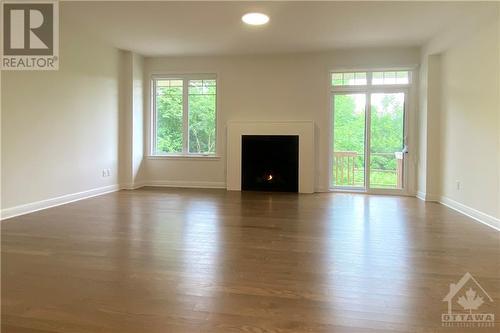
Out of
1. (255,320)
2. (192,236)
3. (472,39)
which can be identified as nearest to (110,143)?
(192,236)

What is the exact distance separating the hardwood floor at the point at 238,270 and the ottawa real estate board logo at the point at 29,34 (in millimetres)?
1855

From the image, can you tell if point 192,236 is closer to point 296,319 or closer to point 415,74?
point 296,319

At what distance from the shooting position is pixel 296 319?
5.47 feet

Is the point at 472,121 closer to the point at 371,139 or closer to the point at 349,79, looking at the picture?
the point at 371,139

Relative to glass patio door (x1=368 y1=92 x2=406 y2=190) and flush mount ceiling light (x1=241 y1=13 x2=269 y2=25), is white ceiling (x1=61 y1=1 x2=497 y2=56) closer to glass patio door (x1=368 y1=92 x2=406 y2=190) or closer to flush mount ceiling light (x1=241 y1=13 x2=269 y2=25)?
flush mount ceiling light (x1=241 y1=13 x2=269 y2=25)

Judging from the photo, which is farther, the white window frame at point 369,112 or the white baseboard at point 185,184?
the white baseboard at point 185,184

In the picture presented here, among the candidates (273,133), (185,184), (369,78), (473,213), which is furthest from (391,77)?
(185,184)

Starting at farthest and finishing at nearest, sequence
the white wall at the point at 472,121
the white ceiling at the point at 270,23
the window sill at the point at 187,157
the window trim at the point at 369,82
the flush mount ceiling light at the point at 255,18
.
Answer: the window sill at the point at 187,157 < the window trim at the point at 369,82 < the flush mount ceiling light at the point at 255,18 < the white ceiling at the point at 270,23 < the white wall at the point at 472,121

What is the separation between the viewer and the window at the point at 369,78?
6004 millimetres

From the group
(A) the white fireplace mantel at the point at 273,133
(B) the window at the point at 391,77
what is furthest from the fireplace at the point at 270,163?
(B) the window at the point at 391,77

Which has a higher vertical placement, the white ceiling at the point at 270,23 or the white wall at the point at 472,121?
the white ceiling at the point at 270,23

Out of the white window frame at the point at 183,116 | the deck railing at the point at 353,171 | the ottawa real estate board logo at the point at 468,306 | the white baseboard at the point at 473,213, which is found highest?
the white window frame at the point at 183,116

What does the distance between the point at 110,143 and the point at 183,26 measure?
245 centimetres

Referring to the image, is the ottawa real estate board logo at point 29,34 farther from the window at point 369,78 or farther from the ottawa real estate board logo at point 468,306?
the ottawa real estate board logo at point 468,306
